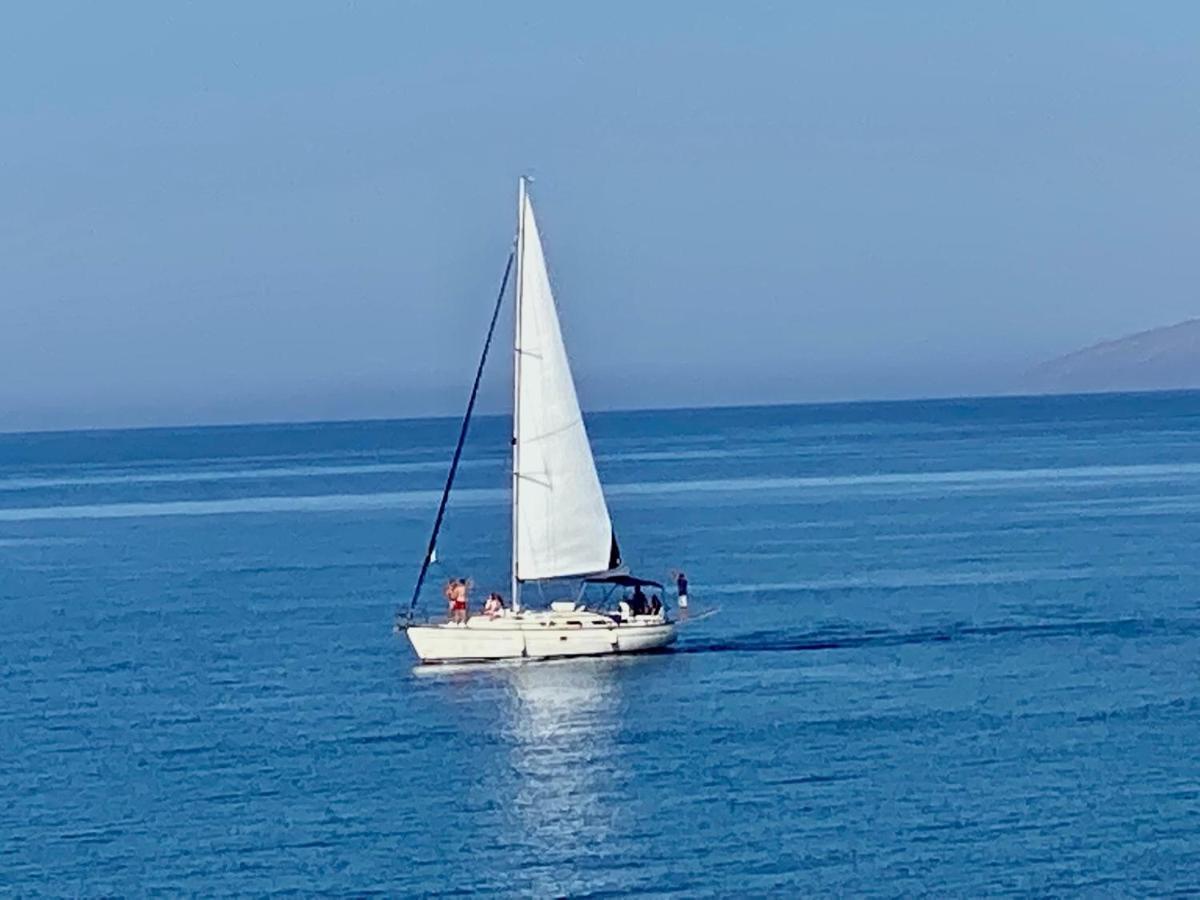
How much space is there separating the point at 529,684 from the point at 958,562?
35.7 meters

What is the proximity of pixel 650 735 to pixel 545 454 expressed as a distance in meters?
16.0

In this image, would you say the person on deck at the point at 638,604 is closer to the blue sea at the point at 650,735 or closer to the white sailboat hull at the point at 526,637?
the white sailboat hull at the point at 526,637

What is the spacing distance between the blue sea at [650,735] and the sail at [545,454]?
13.8 feet

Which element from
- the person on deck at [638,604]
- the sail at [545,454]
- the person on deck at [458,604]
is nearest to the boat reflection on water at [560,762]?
the person on deck at [638,604]

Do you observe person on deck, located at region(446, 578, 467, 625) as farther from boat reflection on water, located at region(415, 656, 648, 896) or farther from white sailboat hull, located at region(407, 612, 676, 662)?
boat reflection on water, located at region(415, 656, 648, 896)

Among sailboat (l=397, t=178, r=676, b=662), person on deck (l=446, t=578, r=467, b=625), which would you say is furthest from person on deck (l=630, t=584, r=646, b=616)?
person on deck (l=446, t=578, r=467, b=625)

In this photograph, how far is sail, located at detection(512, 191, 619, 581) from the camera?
74.8m

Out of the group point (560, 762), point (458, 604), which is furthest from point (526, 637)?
point (560, 762)

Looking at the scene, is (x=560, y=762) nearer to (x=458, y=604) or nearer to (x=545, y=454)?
(x=458, y=604)

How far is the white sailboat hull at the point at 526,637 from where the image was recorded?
236ft

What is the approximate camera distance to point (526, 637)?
71875 mm

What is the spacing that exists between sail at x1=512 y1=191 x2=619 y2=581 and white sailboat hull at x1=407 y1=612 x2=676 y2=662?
111 inches

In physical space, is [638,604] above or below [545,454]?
below

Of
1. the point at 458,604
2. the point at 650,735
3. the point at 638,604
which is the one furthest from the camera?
the point at 638,604
